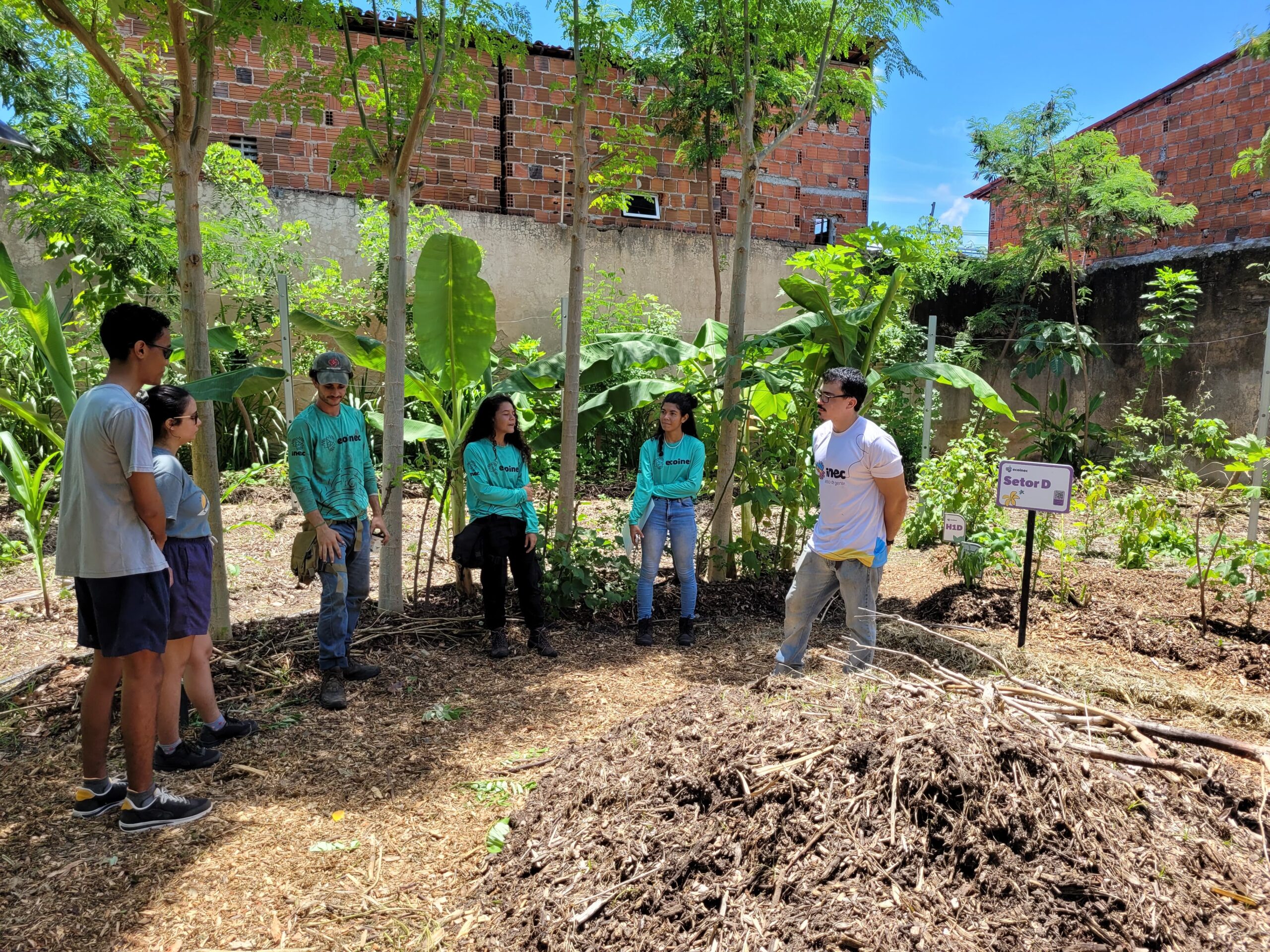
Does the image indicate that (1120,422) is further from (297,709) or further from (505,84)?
(505,84)

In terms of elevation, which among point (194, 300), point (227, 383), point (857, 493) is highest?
point (194, 300)

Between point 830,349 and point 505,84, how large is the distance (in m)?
12.6

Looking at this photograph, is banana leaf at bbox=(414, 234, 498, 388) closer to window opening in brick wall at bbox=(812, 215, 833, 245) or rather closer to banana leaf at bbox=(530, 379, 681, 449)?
banana leaf at bbox=(530, 379, 681, 449)

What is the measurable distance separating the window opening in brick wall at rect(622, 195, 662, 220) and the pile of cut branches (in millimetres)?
15372

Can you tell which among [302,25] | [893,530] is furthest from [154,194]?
[893,530]

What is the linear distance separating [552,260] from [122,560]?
11.3 metres

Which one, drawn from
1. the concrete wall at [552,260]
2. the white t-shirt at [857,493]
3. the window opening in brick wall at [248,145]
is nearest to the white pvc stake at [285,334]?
the concrete wall at [552,260]

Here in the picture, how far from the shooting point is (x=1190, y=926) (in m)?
2.30

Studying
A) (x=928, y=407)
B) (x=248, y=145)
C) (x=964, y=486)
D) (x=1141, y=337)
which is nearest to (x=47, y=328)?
(x=964, y=486)

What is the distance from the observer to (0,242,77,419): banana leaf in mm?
4574

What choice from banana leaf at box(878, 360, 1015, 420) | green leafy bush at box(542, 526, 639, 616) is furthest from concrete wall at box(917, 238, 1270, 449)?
green leafy bush at box(542, 526, 639, 616)

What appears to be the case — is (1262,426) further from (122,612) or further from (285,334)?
(285,334)

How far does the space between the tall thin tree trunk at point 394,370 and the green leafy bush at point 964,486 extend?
13.8ft

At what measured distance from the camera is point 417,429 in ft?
20.1
